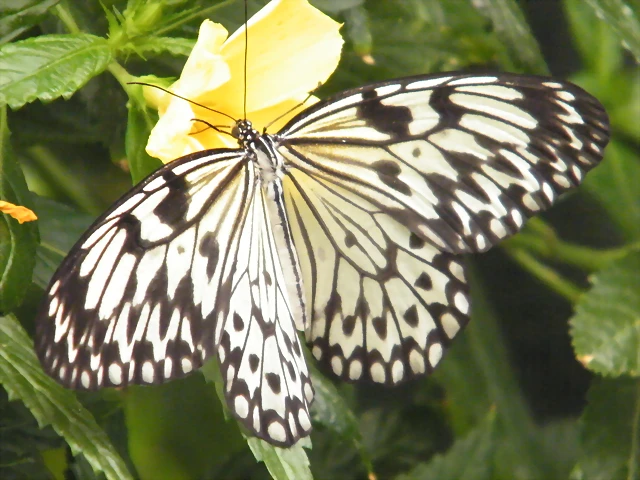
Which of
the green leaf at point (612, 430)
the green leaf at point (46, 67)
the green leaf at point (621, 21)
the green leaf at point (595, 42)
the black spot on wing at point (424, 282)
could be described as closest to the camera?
the green leaf at point (46, 67)

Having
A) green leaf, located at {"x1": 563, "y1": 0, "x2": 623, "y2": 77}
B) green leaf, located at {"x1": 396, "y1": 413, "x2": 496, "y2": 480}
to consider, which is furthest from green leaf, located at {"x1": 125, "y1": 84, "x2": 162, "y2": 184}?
green leaf, located at {"x1": 563, "y1": 0, "x2": 623, "y2": 77}

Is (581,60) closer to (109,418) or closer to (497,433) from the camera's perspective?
(497,433)

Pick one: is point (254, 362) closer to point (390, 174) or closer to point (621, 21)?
point (390, 174)

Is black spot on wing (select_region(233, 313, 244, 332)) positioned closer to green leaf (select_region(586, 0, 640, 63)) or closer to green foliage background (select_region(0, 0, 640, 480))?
green foliage background (select_region(0, 0, 640, 480))

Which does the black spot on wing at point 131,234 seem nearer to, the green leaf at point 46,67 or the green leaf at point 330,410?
the green leaf at point 46,67

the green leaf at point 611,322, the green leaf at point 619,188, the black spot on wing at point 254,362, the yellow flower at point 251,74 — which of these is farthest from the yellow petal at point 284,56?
the green leaf at point 619,188

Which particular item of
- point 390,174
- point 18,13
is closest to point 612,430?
point 390,174
